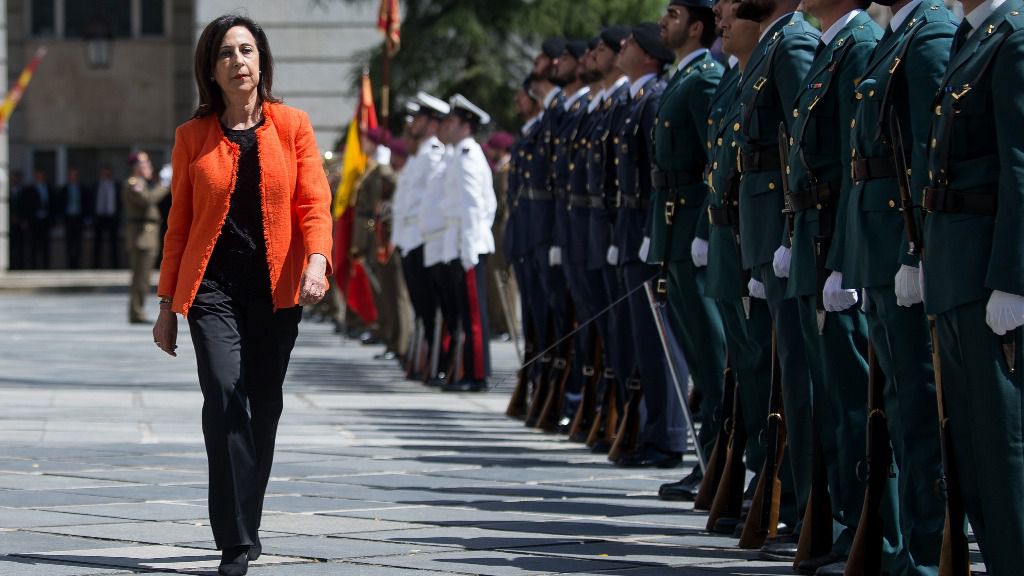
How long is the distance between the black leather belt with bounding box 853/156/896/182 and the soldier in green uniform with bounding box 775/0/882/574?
25 cm

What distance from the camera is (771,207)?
7082mm

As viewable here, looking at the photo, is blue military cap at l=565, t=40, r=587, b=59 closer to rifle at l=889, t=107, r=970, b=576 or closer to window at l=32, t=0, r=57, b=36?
rifle at l=889, t=107, r=970, b=576

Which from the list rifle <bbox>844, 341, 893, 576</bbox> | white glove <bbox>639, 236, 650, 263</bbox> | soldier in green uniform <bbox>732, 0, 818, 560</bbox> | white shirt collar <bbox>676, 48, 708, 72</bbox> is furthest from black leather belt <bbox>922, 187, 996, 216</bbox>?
white glove <bbox>639, 236, 650, 263</bbox>

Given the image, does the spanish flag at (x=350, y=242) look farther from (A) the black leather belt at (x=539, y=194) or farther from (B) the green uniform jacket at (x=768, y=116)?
(B) the green uniform jacket at (x=768, y=116)

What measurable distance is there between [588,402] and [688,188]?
2.75m

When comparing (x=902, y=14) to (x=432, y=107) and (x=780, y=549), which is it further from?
(x=432, y=107)

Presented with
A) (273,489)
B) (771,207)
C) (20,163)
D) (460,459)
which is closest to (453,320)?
(460,459)

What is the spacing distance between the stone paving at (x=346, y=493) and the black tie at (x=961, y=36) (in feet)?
6.47

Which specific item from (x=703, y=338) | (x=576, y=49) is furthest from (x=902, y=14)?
(x=576, y=49)

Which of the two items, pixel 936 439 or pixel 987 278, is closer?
pixel 987 278

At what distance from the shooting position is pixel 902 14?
6121 mm

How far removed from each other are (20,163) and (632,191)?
102 ft

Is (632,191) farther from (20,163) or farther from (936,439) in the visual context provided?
(20,163)

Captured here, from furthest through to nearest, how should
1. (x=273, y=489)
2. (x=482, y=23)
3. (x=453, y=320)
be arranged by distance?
(x=482, y=23), (x=453, y=320), (x=273, y=489)
